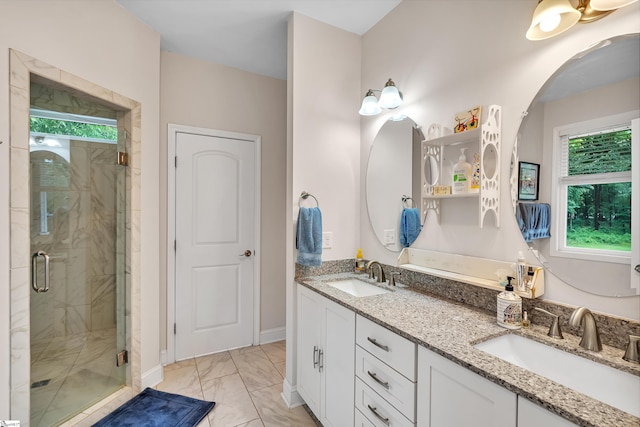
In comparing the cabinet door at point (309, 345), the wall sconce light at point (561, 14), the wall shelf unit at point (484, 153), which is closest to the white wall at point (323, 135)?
the cabinet door at point (309, 345)

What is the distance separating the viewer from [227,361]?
2.71 meters

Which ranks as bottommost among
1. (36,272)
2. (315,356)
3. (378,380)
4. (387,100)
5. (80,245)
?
(315,356)

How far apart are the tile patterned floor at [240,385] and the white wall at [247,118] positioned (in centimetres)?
34

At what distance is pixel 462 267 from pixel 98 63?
2535 millimetres

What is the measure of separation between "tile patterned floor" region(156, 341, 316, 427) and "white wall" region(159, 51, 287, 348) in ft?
1.11

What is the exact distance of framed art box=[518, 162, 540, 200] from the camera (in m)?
1.29

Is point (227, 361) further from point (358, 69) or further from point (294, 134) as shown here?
point (358, 69)

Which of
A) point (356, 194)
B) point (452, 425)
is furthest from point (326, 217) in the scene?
point (452, 425)

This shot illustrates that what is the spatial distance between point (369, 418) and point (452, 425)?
1.65 feet

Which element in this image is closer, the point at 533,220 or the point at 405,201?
the point at 533,220

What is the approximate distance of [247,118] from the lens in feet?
9.86

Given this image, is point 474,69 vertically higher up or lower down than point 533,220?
higher up

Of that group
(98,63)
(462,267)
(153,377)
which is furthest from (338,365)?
(98,63)

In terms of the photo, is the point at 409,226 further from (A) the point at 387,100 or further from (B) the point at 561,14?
(B) the point at 561,14
